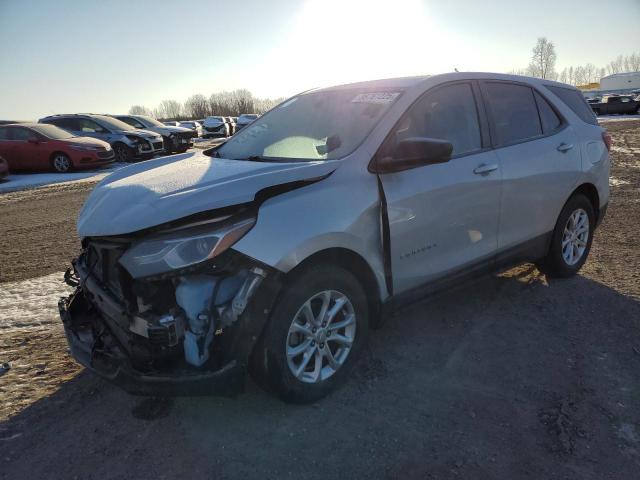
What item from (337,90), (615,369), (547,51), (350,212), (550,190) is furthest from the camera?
(547,51)

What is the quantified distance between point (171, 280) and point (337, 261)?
91 cm

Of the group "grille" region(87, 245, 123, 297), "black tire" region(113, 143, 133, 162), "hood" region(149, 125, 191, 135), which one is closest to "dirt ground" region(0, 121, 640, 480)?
"grille" region(87, 245, 123, 297)

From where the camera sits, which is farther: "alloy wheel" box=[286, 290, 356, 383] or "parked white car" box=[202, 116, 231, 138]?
"parked white car" box=[202, 116, 231, 138]

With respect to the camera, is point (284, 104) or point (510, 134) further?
point (284, 104)

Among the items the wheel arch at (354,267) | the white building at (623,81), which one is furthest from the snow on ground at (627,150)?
the white building at (623,81)

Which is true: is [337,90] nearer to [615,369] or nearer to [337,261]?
[337,261]

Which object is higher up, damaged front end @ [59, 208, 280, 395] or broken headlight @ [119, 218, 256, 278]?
broken headlight @ [119, 218, 256, 278]

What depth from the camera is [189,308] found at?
2426 mm

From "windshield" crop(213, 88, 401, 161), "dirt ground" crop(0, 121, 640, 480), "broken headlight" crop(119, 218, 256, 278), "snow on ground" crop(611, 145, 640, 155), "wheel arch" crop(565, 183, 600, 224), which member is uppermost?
"windshield" crop(213, 88, 401, 161)

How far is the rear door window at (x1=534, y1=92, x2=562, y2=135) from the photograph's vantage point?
424 centimetres

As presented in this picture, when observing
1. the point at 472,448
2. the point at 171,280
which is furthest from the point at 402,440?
the point at 171,280

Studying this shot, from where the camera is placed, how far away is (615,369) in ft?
10.2

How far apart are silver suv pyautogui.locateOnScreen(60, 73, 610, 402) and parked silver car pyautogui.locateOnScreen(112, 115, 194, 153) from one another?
56.7ft

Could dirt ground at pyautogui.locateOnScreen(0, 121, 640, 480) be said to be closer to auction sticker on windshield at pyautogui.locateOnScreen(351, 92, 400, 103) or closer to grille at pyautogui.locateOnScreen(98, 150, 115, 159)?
auction sticker on windshield at pyautogui.locateOnScreen(351, 92, 400, 103)
